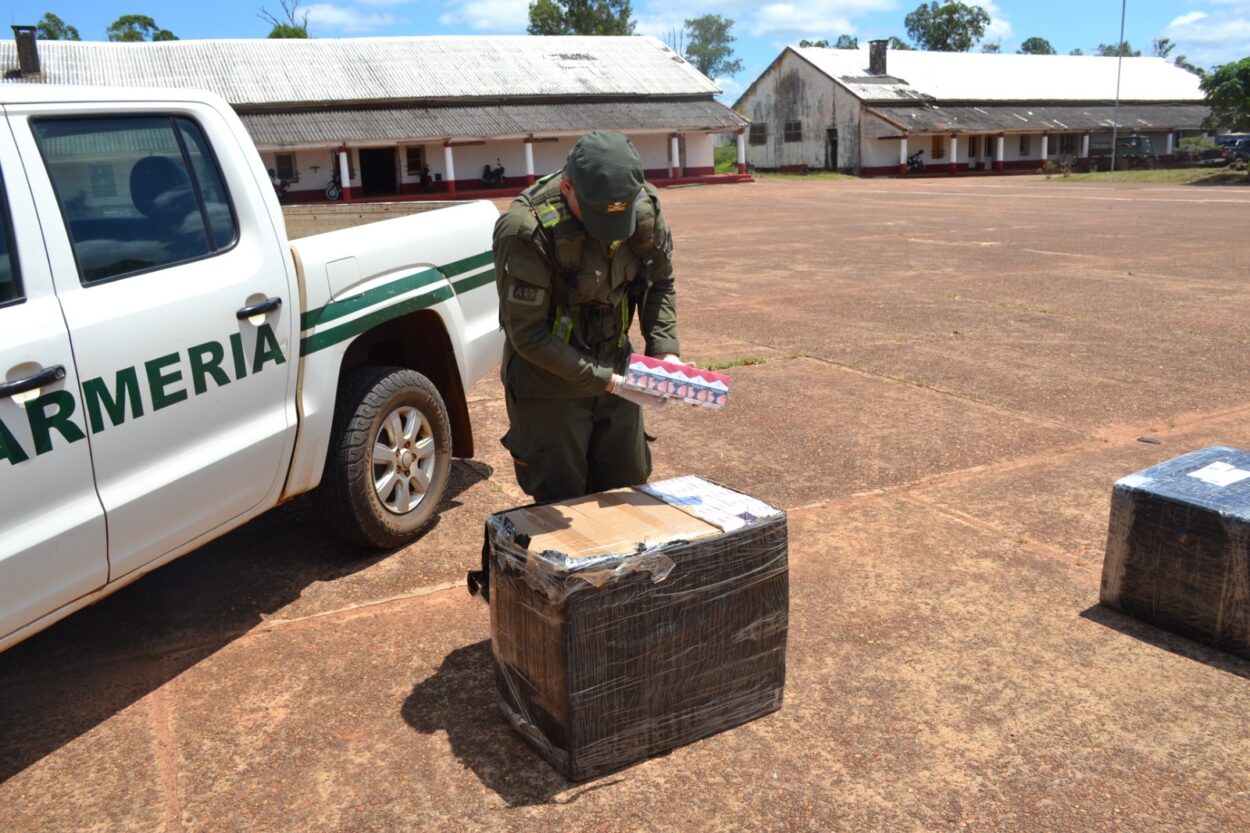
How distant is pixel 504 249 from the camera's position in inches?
126

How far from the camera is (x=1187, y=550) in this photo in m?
3.58

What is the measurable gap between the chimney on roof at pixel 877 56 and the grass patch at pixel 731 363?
50.4 metres

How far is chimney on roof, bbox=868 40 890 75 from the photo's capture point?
5359 cm

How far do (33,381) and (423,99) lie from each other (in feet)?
130

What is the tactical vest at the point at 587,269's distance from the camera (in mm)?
3201

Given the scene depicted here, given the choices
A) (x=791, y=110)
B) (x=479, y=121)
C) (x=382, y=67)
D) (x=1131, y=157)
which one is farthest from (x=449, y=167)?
(x=1131, y=157)

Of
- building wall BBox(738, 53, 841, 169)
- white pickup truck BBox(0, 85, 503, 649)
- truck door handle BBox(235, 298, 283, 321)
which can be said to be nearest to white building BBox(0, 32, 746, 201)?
building wall BBox(738, 53, 841, 169)

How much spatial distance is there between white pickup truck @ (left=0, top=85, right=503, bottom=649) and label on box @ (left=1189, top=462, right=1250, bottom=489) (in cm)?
306

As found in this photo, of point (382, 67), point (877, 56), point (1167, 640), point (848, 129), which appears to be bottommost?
point (1167, 640)

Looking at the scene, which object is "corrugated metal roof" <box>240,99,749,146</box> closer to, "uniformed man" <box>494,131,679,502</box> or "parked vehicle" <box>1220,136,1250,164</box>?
"parked vehicle" <box>1220,136,1250,164</box>

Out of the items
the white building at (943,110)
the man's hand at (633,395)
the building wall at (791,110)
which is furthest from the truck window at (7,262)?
the building wall at (791,110)

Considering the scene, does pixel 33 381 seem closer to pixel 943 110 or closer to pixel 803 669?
pixel 803 669

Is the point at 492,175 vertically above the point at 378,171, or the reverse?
the point at 378,171

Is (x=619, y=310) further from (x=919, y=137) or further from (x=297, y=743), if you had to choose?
(x=919, y=137)
